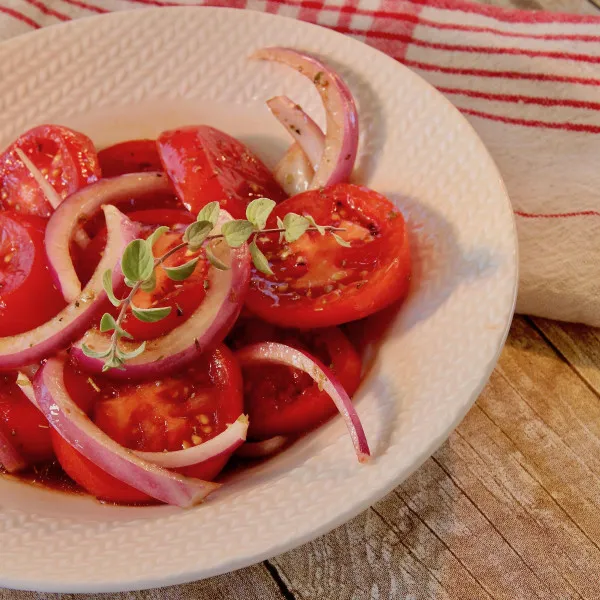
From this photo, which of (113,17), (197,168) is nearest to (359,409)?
(197,168)

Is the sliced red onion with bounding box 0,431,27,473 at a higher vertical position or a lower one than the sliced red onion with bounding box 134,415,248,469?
lower

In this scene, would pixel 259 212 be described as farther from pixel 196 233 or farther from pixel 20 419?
pixel 20 419

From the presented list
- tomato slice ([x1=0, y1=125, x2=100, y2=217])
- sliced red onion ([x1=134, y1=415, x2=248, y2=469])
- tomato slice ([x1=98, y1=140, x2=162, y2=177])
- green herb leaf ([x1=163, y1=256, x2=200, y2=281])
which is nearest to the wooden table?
sliced red onion ([x1=134, y1=415, x2=248, y2=469])

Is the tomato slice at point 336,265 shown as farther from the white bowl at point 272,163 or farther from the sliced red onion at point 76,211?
the sliced red onion at point 76,211

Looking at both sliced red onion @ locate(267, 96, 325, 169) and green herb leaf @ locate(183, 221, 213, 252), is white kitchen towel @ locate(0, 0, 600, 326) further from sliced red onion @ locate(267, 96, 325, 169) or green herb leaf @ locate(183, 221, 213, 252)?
green herb leaf @ locate(183, 221, 213, 252)

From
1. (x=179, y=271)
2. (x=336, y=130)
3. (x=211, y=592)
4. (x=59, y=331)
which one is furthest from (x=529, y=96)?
(x=211, y=592)

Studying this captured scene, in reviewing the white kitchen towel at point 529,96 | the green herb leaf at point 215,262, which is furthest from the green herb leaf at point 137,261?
the white kitchen towel at point 529,96
